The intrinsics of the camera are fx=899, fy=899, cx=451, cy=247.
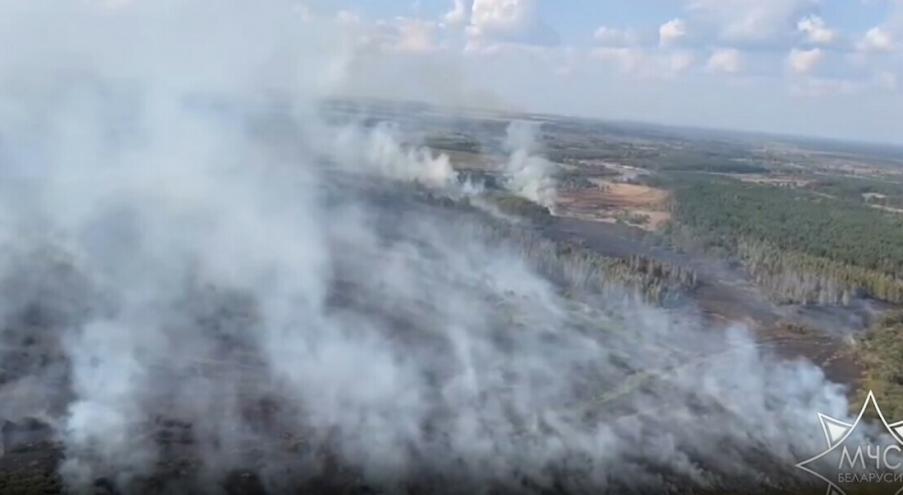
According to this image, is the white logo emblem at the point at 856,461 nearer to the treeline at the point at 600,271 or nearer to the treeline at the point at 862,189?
the treeline at the point at 600,271

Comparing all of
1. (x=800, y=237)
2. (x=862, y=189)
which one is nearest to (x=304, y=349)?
(x=800, y=237)

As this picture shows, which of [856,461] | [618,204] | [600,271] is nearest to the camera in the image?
[856,461]

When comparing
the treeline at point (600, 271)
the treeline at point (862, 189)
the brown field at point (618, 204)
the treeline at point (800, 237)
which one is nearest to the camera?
the treeline at point (600, 271)

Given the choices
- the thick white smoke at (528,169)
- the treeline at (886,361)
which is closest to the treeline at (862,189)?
the thick white smoke at (528,169)

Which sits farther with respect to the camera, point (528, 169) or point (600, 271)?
point (528, 169)

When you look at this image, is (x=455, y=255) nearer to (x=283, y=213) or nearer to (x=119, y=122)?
(x=283, y=213)

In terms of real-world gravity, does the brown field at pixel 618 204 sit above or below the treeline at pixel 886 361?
above

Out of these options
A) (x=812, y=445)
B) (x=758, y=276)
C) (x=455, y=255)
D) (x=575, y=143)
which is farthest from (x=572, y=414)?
(x=575, y=143)

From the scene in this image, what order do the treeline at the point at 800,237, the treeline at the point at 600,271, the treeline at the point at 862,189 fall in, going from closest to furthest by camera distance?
the treeline at the point at 600,271
the treeline at the point at 800,237
the treeline at the point at 862,189

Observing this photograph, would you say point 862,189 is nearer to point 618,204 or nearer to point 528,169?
point 618,204
